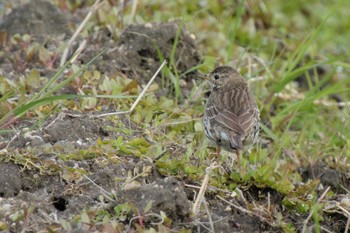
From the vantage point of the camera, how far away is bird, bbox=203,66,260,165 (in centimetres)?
633

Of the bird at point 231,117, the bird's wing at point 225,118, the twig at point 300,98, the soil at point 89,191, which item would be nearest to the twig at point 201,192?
the soil at point 89,191

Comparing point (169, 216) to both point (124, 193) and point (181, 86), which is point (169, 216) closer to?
point (124, 193)

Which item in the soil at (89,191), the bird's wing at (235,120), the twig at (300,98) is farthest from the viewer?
the twig at (300,98)

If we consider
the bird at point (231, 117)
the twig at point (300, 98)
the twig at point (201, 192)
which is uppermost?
the twig at point (201, 192)

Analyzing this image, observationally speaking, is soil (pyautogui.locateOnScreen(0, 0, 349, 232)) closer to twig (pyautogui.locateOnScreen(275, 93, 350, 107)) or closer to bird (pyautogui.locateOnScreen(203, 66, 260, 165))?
bird (pyautogui.locateOnScreen(203, 66, 260, 165))

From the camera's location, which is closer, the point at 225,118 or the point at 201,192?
the point at 201,192

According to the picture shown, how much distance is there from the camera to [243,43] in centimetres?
953

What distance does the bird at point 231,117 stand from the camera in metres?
6.33

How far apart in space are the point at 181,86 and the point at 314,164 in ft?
5.05

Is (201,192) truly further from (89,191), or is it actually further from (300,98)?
(300,98)

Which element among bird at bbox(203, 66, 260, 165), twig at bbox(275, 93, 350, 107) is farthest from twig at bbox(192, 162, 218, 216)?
twig at bbox(275, 93, 350, 107)

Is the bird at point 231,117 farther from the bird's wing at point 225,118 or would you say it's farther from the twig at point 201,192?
the twig at point 201,192

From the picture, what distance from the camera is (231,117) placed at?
21.5 feet

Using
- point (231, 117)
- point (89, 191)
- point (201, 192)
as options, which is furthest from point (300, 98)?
point (89, 191)
